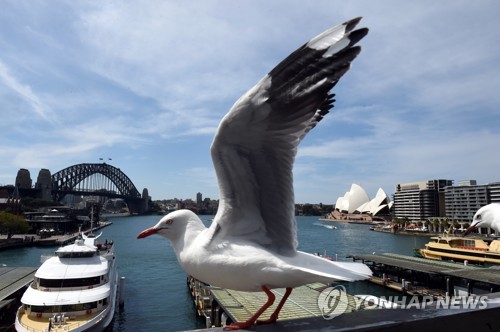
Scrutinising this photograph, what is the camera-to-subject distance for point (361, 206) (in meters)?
89.3

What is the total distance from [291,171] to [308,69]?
1.91ft

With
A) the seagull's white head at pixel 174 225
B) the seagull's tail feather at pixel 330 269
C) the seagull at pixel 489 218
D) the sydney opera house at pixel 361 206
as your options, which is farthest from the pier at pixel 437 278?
the sydney opera house at pixel 361 206

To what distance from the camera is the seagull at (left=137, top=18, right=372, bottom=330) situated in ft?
6.24

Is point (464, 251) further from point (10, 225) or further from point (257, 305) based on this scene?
point (10, 225)

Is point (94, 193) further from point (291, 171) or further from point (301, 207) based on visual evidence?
point (291, 171)

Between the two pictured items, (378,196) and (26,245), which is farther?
(378,196)

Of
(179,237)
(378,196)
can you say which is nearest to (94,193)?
(378,196)

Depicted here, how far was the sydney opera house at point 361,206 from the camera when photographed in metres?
86.4

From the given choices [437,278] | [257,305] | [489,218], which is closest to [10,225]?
[257,305]

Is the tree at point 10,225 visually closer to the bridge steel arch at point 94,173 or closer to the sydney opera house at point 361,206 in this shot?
the bridge steel arch at point 94,173

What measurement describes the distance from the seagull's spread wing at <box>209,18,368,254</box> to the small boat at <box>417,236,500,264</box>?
27046mm

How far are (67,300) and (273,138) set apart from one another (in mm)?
10036

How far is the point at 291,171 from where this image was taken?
214 cm

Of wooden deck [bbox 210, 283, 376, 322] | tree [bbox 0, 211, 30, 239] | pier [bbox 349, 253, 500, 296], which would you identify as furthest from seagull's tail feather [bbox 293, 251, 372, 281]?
tree [bbox 0, 211, 30, 239]
